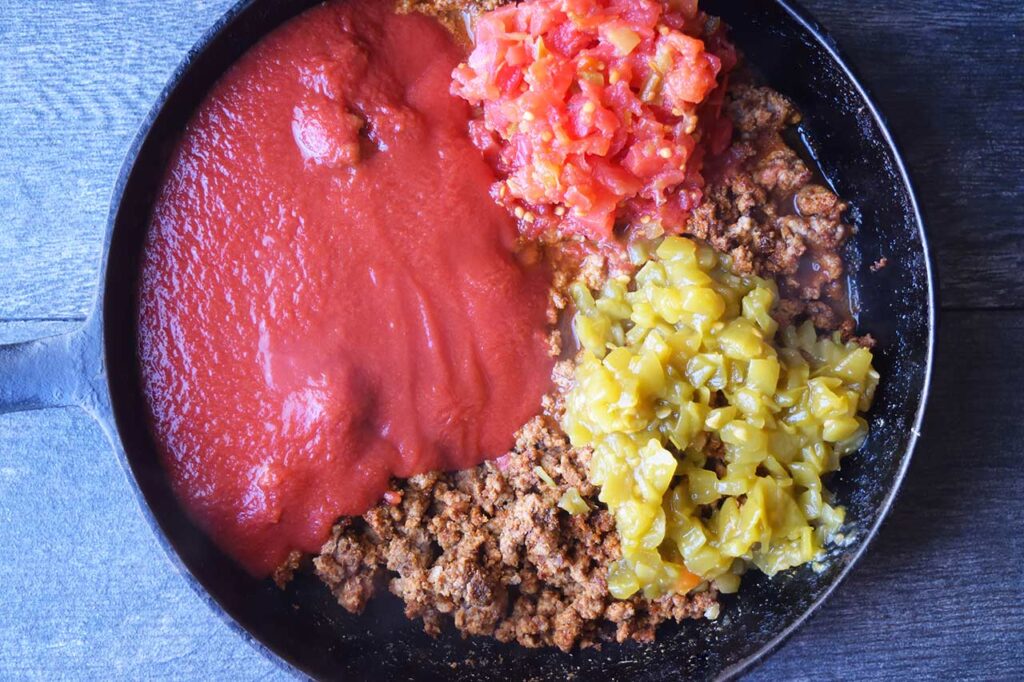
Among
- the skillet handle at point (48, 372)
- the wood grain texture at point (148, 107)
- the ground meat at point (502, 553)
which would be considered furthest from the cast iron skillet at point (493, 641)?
the wood grain texture at point (148, 107)

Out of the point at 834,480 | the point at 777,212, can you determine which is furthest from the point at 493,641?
the point at 777,212

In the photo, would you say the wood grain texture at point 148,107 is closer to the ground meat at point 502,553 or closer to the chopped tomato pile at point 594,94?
the chopped tomato pile at point 594,94

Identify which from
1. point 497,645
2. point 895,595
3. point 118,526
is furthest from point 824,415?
point 118,526

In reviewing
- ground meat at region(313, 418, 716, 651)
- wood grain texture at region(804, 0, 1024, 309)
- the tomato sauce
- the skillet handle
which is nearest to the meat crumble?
ground meat at region(313, 418, 716, 651)

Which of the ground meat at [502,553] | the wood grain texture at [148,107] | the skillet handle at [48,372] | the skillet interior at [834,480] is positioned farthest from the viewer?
the wood grain texture at [148,107]

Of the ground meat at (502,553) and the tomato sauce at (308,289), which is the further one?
the ground meat at (502,553)

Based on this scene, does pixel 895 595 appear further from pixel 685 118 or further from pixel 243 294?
pixel 243 294
